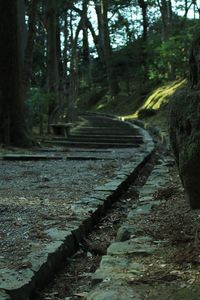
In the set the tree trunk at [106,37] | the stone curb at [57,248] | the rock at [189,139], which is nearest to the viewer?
the stone curb at [57,248]

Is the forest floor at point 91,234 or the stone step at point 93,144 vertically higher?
the stone step at point 93,144

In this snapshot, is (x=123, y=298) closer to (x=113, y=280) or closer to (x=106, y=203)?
(x=113, y=280)

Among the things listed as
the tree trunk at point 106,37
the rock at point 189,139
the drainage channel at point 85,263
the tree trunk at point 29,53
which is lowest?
the drainage channel at point 85,263

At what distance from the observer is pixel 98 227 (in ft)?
19.0

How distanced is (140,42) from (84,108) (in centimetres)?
1440

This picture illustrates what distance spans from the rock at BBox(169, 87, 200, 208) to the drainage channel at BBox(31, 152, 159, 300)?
1026mm

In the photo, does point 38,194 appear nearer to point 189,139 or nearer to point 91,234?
point 91,234

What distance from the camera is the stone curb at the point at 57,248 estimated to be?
11.1 feet

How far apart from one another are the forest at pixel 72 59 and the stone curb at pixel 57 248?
682 centimetres

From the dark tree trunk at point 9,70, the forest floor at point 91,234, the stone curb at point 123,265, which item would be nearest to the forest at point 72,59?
the dark tree trunk at point 9,70

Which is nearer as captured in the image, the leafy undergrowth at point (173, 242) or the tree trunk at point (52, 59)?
the leafy undergrowth at point (173, 242)

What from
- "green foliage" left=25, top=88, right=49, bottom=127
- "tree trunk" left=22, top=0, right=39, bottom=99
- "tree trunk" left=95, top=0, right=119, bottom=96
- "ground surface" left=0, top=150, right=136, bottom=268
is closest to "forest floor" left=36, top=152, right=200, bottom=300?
"ground surface" left=0, top=150, right=136, bottom=268

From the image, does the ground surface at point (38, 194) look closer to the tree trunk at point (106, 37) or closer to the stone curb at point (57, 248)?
the stone curb at point (57, 248)

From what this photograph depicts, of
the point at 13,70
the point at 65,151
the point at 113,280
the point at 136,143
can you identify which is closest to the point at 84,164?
the point at 65,151
